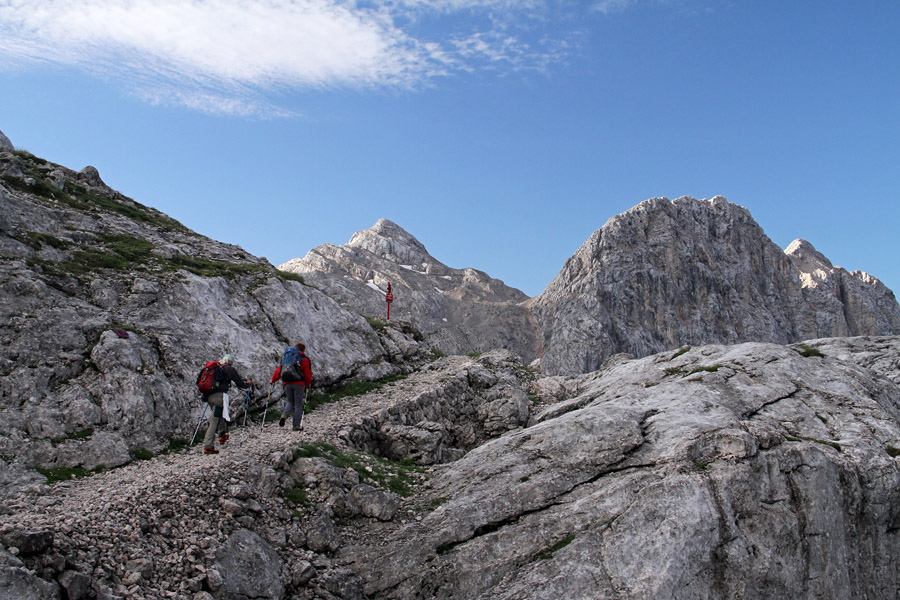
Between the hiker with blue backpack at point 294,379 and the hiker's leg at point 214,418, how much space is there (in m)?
2.62

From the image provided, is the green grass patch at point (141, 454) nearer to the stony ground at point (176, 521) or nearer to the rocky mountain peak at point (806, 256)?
the stony ground at point (176, 521)

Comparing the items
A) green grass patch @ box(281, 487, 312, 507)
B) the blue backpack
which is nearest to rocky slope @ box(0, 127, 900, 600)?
green grass patch @ box(281, 487, 312, 507)

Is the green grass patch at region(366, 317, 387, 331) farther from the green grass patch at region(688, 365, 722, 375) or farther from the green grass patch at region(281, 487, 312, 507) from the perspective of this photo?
the green grass patch at region(688, 365, 722, 375)

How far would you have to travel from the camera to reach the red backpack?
16.0 meters

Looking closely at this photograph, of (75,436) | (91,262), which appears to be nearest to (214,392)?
(75,436)

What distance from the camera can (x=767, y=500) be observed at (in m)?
15.4

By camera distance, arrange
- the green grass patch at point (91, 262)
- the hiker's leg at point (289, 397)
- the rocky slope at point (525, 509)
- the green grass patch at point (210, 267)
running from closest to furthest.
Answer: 1. the rocky slope at point (525, 509)
2. the hiker's leg at point (289, 397)
3. the green grass patch at point (91, 262)
4. the green grass patch at point (210, 267)

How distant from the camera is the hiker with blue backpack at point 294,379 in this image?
60.3 feet

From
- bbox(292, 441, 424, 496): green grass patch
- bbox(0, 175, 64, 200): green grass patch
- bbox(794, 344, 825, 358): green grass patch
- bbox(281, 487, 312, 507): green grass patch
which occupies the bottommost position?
bbox(281, 487, 312, 507): green grass patch

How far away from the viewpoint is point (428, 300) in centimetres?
18138

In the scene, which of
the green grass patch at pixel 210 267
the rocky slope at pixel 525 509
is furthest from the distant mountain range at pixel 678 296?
the rocky slope at pixel 525 509

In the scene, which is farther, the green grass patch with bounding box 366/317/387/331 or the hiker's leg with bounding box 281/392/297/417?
the green grass patch with bounding box 366/317/387/331

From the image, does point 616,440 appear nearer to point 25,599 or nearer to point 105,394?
point 25,599

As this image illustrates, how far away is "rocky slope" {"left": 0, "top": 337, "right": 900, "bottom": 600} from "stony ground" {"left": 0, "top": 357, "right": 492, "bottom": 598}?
44mm
